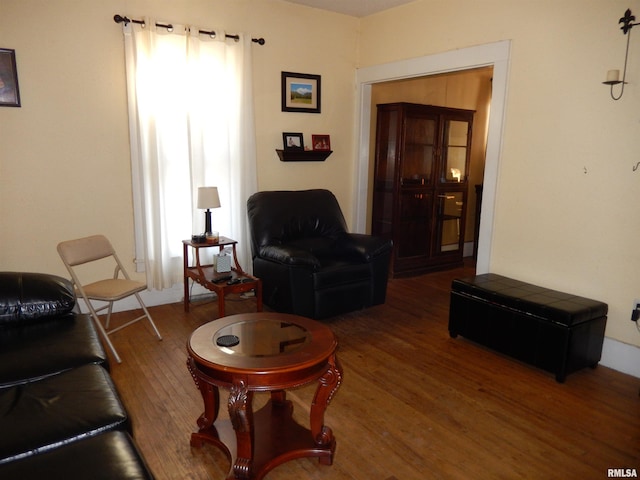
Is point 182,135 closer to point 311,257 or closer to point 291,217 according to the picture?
point 291,217

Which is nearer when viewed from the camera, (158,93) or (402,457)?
(402,457)

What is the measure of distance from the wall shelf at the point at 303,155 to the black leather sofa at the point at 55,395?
2472 mm

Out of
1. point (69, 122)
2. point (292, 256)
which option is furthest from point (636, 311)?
point (69, 122)

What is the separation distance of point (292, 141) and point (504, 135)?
6.60 feet

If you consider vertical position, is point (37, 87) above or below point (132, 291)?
above

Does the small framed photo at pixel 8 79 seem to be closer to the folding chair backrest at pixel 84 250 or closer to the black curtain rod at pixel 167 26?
the black curtain rod at pixel 167 26

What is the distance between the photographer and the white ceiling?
4.23m

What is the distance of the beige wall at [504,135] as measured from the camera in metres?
2.88

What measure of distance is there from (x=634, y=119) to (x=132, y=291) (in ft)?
11.2

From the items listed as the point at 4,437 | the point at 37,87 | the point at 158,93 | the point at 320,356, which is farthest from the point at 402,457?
the point at 37,87

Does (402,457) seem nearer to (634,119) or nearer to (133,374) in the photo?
(133,374)

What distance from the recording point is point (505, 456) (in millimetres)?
2088

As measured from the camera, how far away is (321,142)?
4.73 metres

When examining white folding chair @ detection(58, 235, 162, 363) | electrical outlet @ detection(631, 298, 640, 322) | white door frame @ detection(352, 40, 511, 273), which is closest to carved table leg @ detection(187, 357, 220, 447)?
white folding chair @ detection(58, 235, 162, 363)
